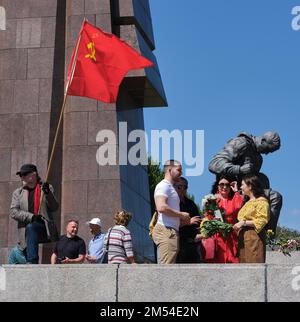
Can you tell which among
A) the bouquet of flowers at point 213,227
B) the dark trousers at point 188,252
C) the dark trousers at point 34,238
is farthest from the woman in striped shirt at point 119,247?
the dark trousers at point 34,238

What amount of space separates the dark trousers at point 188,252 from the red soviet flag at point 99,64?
3499 mm

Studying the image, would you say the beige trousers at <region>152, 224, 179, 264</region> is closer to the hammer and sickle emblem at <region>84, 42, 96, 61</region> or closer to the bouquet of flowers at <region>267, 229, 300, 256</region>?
the bouquet of flowers at <region>267, 229, 300, 256</region>

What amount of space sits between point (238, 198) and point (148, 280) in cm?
260

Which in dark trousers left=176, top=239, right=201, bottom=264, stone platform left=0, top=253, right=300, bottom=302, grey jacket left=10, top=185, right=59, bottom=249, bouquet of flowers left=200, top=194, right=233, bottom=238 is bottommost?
stone platform left=0, top=253, right=300, bottom=302

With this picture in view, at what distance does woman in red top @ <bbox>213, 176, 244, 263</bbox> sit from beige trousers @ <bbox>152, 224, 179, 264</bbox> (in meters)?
0.99

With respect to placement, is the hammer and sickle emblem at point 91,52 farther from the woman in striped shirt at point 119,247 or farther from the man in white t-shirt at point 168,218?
the man in white t-shirt at point 168,218

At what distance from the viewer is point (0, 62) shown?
18906 mm

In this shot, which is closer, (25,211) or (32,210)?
(25,211)

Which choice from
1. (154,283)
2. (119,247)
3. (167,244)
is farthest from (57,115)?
(154,283)

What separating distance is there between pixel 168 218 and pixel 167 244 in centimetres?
34

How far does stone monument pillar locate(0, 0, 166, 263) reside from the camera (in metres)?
18.0

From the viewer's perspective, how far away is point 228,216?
39.4ft

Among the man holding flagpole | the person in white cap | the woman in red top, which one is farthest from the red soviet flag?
the woman in red top
